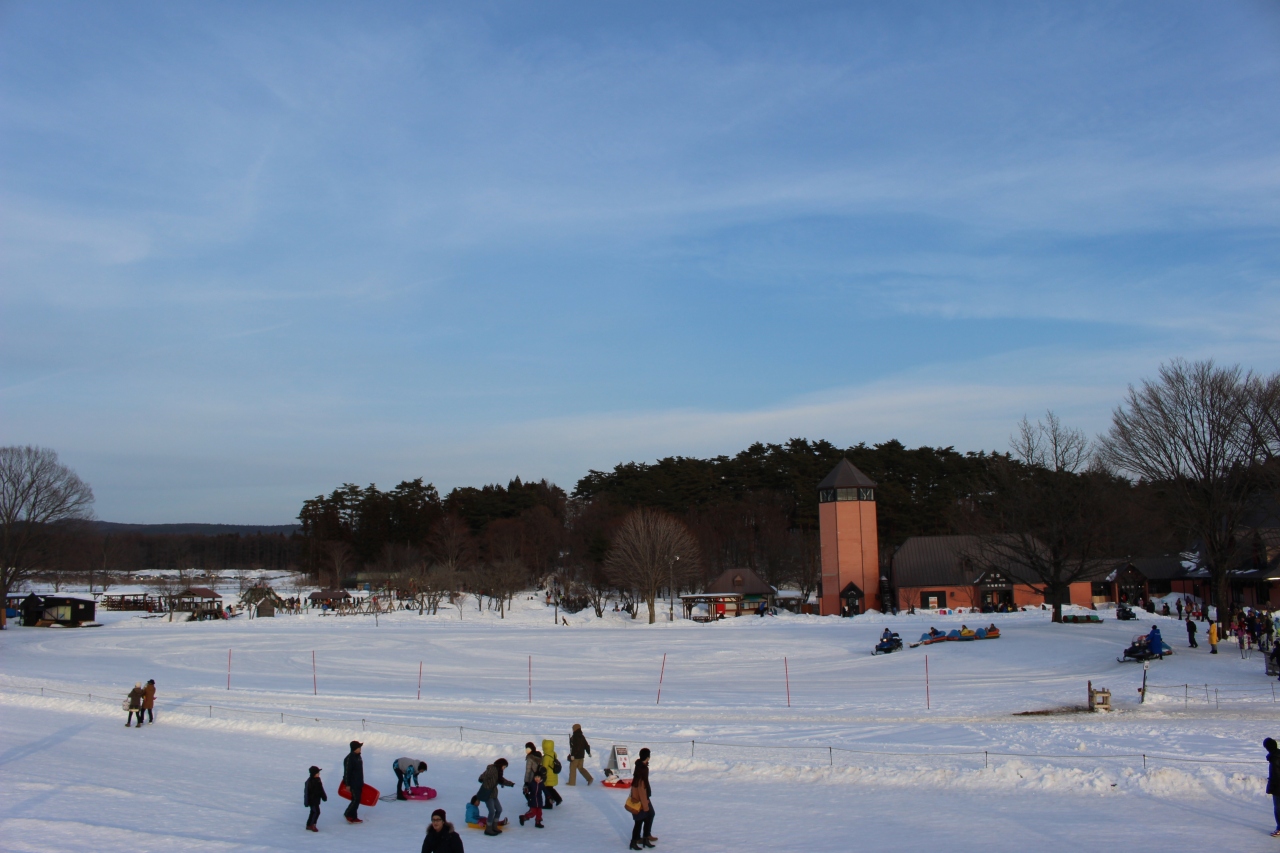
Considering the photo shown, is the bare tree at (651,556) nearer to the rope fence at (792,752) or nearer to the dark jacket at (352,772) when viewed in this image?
the rope fence at (792,752)

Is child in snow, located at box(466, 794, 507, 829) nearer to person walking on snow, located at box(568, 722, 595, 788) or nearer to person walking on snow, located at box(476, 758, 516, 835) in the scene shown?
person walking on snow, located at box(476, 758, 516, 835)

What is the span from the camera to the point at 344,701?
2898 centimetres

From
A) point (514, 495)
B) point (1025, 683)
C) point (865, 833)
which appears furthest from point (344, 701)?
point (514, 495)

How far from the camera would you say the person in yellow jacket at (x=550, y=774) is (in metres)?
16.0

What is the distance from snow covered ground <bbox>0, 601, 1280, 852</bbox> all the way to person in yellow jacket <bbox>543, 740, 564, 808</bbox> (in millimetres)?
407

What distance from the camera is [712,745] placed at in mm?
20281

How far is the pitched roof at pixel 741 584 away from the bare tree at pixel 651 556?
169 inches

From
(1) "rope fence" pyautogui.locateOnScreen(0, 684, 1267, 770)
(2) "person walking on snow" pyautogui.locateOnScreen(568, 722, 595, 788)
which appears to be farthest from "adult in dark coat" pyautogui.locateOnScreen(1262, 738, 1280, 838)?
(2) "person walking on snow" pyautogui.locateOnScreen(568, 722, 595, 788)

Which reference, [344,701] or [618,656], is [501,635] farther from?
[344,701]

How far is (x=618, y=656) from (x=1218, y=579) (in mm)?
26266

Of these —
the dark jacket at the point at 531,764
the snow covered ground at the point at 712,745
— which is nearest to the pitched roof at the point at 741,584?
the snow covered ground at the point at 712,745

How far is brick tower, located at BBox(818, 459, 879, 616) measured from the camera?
7244 centimetres

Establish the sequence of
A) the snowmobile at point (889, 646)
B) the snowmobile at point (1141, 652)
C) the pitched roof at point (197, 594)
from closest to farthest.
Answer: the snowmobile at point (1141, 652)
the snowmobile at point (889, 646)
the pitched roof at point (197, 594)

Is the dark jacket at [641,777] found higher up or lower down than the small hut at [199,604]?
higher up
